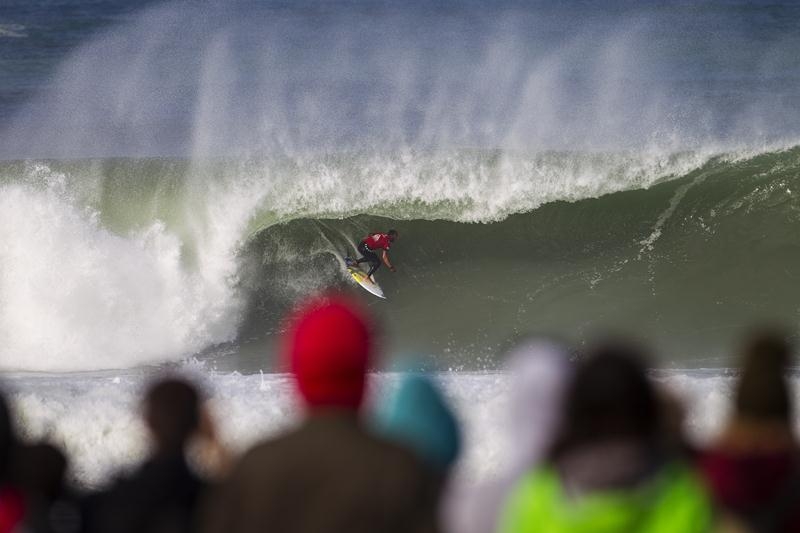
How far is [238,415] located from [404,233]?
8136mm

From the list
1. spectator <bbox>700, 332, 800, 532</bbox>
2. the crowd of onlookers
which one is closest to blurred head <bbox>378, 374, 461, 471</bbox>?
the crowd of onlookers

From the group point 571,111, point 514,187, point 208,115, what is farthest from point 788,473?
point 208,115

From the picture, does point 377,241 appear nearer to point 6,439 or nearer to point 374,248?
point 374,248

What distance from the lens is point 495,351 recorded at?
13.2 meters

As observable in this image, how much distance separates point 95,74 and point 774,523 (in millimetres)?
23228

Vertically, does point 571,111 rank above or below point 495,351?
above

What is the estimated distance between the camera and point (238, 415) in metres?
7.40

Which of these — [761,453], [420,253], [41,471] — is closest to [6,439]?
[41,471]

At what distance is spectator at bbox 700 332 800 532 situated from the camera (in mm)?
2867

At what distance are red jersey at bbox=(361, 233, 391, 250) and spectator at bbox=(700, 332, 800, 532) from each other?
1157 centimetres

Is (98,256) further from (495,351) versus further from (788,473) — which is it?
(788,473)

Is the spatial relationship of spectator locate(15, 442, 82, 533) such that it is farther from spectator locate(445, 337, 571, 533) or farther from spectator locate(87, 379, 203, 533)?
spectator locate(445, 337, 571, 533)

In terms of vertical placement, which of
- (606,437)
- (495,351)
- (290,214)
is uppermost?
(606,437)

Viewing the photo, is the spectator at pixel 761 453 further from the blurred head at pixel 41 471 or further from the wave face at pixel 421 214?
the wave face at pixel 421 214
